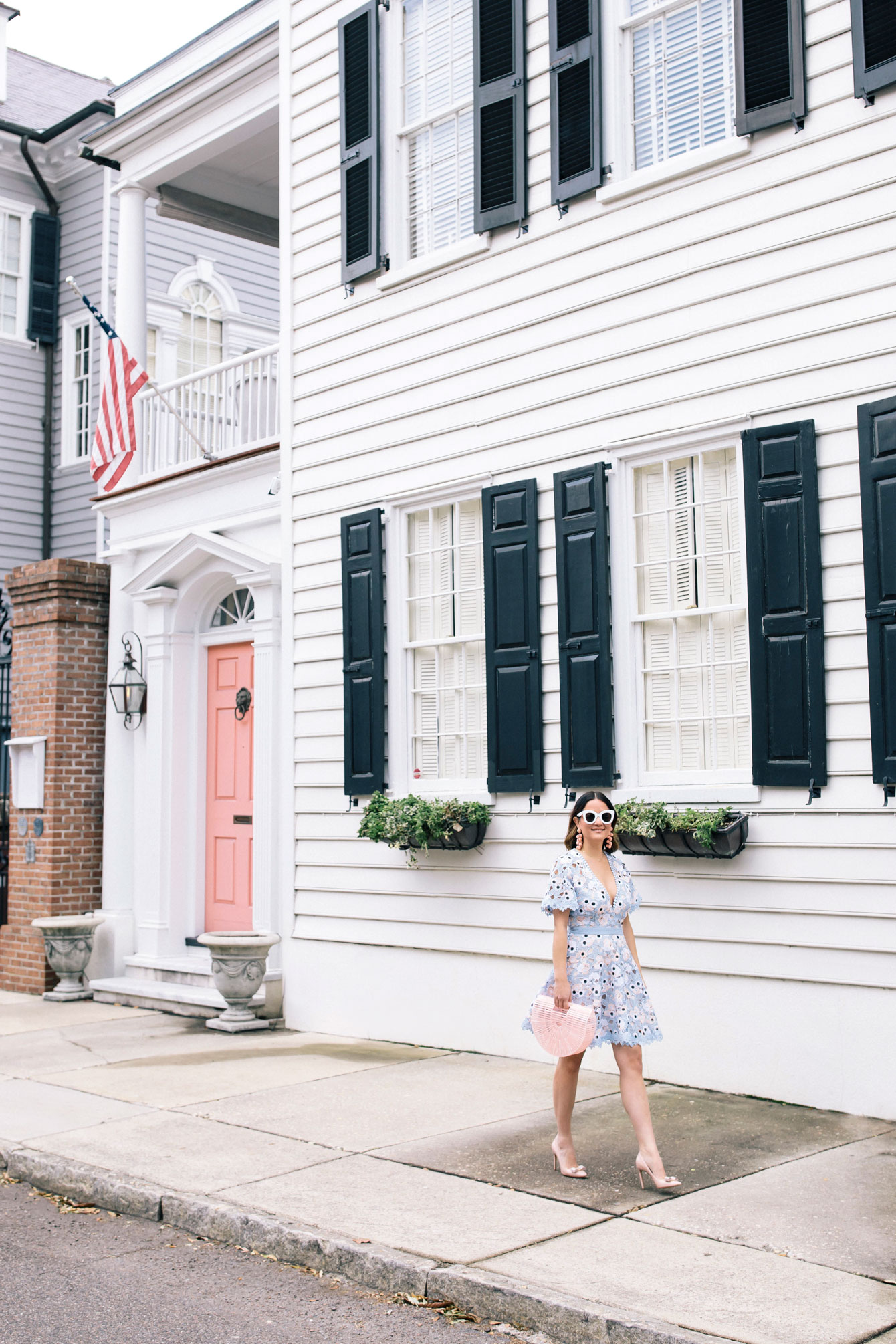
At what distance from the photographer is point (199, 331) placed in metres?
17.6

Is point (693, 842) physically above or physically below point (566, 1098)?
above

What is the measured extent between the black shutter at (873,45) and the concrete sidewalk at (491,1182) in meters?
4.94

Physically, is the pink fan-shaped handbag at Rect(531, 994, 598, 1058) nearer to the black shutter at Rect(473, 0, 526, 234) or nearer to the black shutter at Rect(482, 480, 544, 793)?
the black shutter at Rect(482, 480, 544, 793)

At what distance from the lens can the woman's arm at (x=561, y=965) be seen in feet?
17.9

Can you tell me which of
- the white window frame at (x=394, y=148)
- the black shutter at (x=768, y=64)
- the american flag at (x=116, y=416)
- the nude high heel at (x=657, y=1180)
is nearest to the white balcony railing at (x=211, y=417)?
the american flag at (x=116, y=416)

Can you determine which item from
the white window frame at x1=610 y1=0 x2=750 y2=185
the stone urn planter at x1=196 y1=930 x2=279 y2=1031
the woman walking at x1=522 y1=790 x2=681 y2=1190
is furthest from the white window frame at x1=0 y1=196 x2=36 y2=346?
the woman walking at x1=522 y1=790 x2=681 y2=1190

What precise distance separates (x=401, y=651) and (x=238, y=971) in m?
2.47

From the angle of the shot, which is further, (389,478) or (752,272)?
(389,478)

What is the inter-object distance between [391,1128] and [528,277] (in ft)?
16.4

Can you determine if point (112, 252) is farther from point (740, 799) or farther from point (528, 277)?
point (740, 799)

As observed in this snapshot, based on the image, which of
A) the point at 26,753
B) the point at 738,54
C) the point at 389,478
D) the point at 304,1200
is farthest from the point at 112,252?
the point at 304,1200

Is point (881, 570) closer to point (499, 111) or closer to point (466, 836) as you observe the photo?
point (466, 836)

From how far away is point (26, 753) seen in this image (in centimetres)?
1178

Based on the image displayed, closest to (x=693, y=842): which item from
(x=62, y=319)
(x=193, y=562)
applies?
(x=193, y=562)
